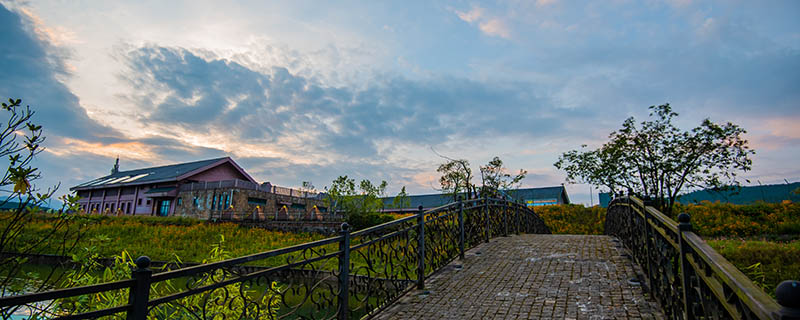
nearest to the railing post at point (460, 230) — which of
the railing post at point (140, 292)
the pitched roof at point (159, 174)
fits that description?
the railing post at point (140, 292)

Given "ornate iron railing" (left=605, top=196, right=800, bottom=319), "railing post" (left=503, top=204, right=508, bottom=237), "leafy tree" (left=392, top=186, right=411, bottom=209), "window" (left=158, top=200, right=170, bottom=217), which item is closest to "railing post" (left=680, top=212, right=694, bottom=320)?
"ornate iron railing" (left=605, top=196, right=800, bottom=319)

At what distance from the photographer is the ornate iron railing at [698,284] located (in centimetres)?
177

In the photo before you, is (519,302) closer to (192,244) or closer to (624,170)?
(624,170)

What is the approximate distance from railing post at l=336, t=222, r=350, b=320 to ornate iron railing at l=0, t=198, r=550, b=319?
11 millimetres

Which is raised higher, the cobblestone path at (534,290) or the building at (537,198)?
the building at (537,198)

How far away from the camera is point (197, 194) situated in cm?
3253

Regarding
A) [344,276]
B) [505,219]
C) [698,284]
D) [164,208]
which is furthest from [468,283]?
[164,208]

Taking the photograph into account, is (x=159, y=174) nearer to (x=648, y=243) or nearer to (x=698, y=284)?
(x=648, y=243)

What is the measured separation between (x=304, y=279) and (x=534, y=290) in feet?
11.0

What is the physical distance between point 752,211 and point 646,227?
18536 mm

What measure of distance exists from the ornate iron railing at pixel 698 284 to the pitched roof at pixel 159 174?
120 ft

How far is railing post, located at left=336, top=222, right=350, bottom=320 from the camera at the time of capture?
4.35 m

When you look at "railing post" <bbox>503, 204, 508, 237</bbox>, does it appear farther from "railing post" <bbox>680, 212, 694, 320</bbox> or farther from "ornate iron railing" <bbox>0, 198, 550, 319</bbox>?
"railing post" <bbox>680, 212, 694, 320</bbox>

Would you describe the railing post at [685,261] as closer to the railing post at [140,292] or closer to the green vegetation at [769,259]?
the railing post at [140,292]
